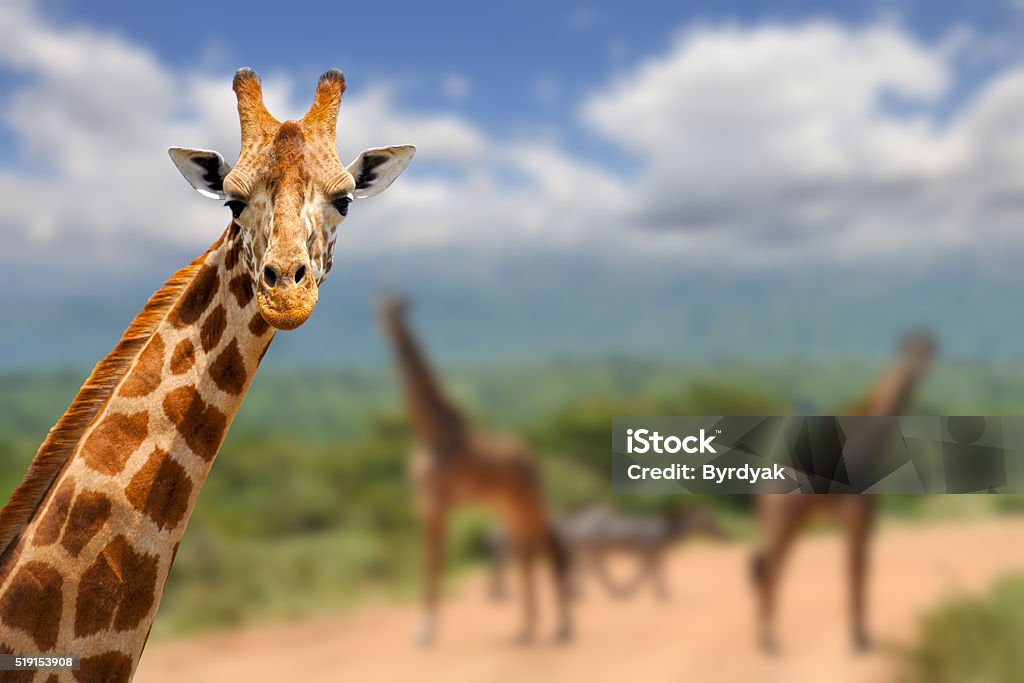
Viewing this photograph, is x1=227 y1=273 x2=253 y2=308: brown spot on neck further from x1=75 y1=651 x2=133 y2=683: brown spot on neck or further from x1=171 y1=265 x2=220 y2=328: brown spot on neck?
x1=75 y1=651 x2=133 y2=683: brown spot on neck

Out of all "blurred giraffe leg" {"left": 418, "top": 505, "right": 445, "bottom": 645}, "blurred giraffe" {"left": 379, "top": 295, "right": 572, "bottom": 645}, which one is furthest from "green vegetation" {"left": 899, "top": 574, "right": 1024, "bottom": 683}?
"blurred giraffe leg" {"left": 418, "top": 505, "right": 445, "bottom": 645}

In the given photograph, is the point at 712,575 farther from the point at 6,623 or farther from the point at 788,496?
the point at 6,623

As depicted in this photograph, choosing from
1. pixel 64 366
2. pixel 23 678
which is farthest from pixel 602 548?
pixel 64 366

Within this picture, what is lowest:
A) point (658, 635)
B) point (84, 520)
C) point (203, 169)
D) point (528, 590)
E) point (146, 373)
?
point (658, 635)

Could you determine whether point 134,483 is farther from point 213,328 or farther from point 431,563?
point 431,563

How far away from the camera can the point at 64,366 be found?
42.9 feet

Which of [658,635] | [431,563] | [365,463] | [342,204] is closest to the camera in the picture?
[342,204]

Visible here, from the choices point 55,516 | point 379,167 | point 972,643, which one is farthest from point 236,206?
point 972,643

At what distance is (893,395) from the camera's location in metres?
4.41

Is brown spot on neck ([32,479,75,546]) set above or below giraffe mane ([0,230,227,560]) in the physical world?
below

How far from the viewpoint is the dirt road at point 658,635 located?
453 centimetres

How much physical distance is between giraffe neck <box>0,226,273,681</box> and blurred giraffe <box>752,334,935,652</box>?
3510 mm

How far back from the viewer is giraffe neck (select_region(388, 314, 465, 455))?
15.1 ft

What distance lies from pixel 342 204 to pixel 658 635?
407 cm
